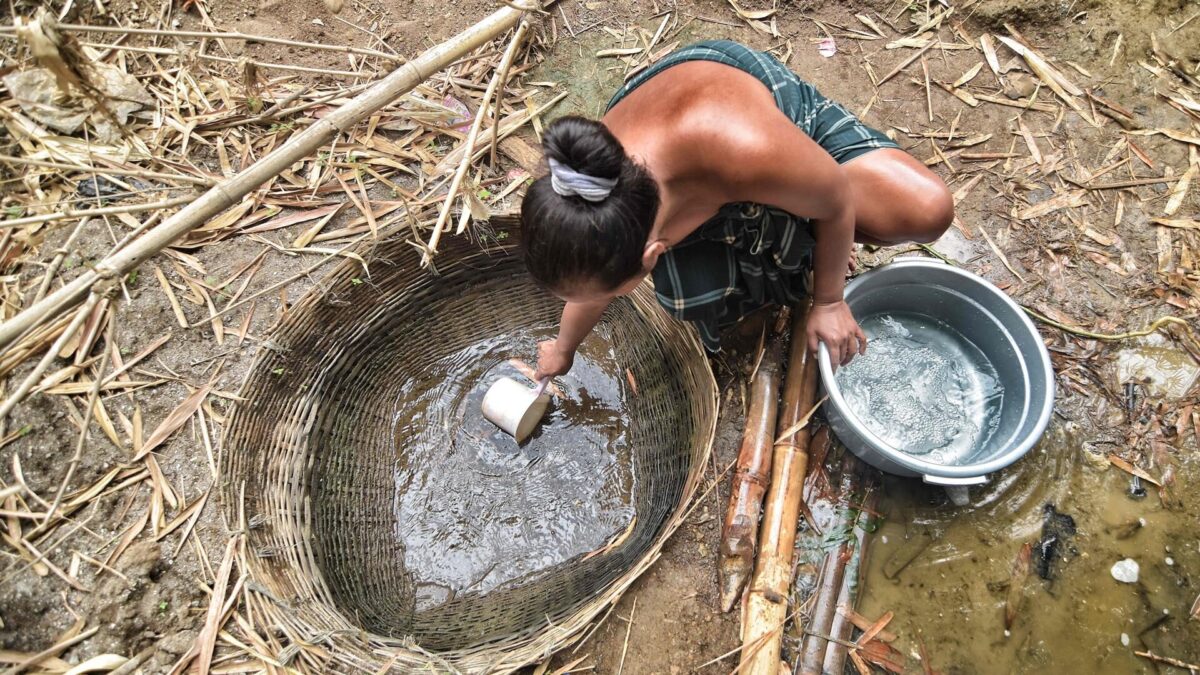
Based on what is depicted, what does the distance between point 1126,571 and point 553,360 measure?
1.65 metres

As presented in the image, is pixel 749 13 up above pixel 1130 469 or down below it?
above

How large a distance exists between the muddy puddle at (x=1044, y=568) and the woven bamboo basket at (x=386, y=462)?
68 centimetres

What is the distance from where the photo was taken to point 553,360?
6.17 feet

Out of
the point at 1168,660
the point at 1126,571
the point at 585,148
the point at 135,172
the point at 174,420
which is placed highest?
the point at 135,172

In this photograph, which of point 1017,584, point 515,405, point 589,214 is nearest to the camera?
point 589,214

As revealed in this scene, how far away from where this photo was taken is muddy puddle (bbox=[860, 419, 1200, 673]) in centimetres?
165

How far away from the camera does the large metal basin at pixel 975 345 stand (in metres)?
1.52

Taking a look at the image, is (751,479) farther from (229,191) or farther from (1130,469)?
(229,191)

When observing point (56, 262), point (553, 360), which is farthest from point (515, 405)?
point (56, 262)

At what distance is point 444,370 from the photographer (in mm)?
2205

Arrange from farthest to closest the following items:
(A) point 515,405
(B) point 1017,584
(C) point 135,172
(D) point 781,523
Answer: (A) point 515,405
(B) point 1017,584
(D) point 781,523
(C) point 135,172

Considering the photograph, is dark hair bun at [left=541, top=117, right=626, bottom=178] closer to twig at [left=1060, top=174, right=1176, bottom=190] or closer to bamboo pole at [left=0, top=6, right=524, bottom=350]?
bamboo pole at [left=0, top=6, right=524, bottom=350]

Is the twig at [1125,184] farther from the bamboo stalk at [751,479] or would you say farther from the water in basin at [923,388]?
the bamboo stalk at [751,479]

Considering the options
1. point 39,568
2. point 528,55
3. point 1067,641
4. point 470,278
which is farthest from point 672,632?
point 528,55
